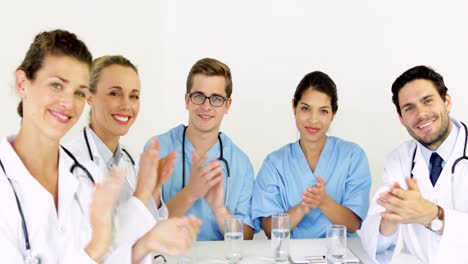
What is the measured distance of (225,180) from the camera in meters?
2.25

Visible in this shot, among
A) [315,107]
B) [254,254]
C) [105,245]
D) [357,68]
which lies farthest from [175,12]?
[105,245]

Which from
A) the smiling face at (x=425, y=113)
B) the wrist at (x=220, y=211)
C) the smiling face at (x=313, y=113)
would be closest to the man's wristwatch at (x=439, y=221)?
the smiling face at (x=425, y=113)

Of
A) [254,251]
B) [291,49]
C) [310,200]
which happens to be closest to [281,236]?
[254,251]

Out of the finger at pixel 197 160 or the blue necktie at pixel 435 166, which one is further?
the finger at pixel 197 160

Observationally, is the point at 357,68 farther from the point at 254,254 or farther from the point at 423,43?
the point at 254,254

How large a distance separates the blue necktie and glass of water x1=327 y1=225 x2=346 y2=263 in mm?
514

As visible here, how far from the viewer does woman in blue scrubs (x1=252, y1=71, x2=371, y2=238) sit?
86.0 inches

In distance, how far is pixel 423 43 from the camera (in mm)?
3109

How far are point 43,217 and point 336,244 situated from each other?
0.96 metres

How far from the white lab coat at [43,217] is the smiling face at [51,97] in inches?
4.3

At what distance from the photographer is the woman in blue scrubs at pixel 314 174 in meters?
2.19

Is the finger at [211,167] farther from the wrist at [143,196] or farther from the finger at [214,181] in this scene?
the wrist at [143,196]

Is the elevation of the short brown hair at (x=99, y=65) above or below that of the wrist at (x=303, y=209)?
above

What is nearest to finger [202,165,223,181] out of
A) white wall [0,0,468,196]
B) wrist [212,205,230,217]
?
wrist [212,205,230,217]
